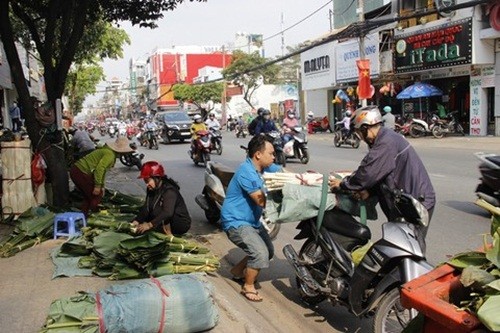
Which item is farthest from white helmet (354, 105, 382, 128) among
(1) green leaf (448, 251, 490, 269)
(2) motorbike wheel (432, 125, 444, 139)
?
(2) motorbike wheel (432, 125, 444, 139)

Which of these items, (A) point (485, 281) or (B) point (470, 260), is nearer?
(A) point (485, 281)

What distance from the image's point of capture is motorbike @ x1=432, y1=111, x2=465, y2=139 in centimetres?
2231

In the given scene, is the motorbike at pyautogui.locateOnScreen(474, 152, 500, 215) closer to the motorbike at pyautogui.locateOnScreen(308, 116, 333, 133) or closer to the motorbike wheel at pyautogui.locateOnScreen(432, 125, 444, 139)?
the motorbike wheel at pyautogui.locateOnScreen(432, 125, 444, 139)

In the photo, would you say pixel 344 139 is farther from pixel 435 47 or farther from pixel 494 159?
pixel 494 159

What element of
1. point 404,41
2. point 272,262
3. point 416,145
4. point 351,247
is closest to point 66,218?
point 272,262

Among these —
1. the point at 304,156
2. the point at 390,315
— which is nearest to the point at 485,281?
the point at 390,315

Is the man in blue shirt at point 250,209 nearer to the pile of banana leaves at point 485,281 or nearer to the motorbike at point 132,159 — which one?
the pile of banana leaves at point 485,281

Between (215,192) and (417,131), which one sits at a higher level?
(417,131)

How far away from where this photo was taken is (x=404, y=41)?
25.5 m

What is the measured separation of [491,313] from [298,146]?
12881 mm

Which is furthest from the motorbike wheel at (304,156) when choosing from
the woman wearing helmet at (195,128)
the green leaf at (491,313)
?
the green leaf at (491,313)

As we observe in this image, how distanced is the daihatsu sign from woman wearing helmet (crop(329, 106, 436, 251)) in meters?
29.2

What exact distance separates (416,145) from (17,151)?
1598cm

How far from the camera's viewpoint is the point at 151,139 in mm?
22688
